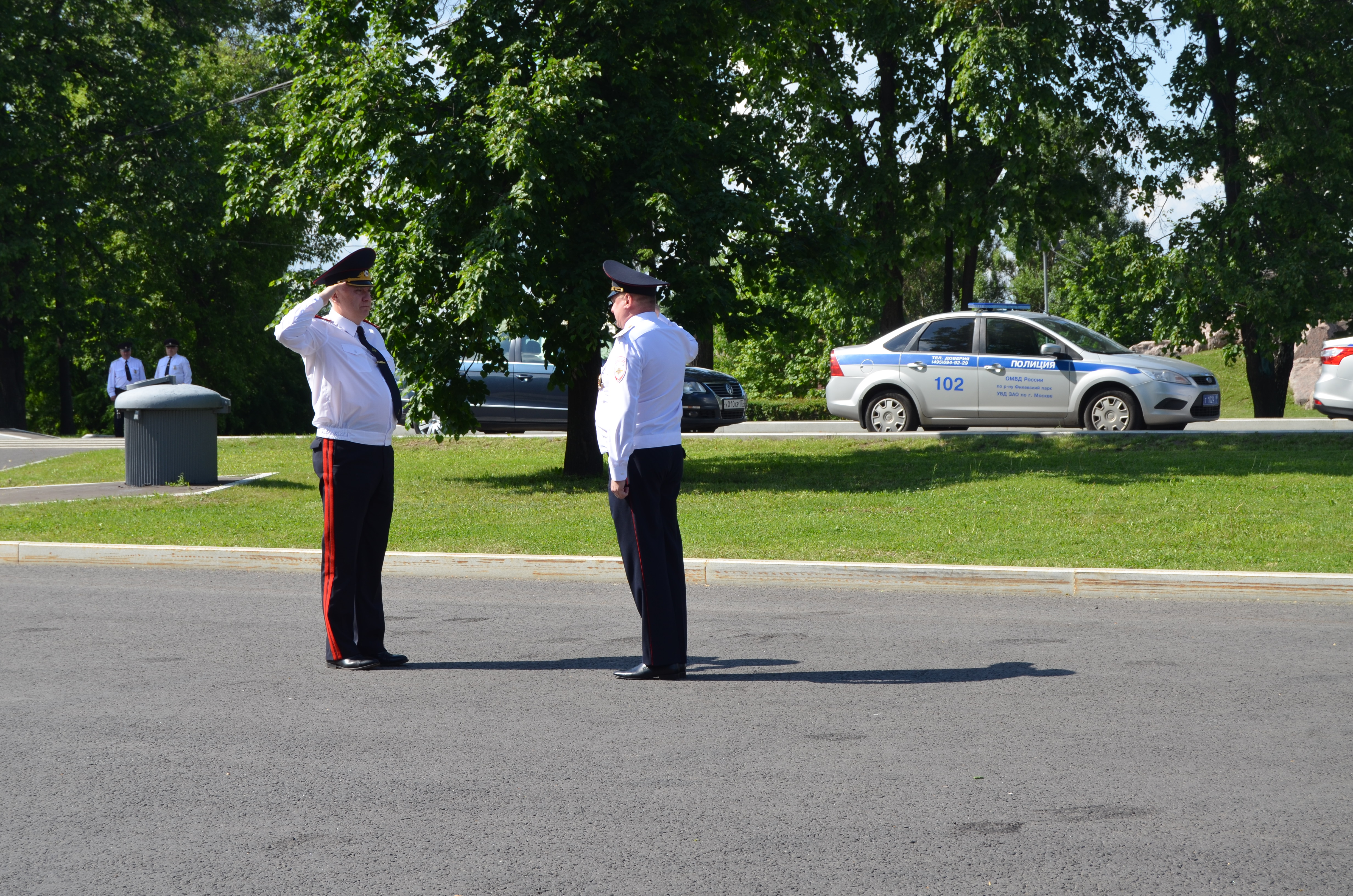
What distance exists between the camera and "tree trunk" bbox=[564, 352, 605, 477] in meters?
15.0

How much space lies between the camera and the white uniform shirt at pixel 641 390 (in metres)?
5.86

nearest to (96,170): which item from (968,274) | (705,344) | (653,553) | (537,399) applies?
(537,399)

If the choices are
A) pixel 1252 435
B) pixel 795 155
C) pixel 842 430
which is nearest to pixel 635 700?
pixel 1252 435

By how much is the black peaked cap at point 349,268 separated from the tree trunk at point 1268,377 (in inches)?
910

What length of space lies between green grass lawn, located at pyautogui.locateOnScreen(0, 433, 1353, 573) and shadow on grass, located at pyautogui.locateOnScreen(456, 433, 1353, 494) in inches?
1.6

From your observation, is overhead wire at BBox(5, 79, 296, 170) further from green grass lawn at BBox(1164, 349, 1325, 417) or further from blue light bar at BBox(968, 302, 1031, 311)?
green grass lawn at BBox(1164, 349, 1325, 417)

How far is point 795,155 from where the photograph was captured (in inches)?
997

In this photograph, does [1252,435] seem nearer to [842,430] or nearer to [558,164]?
[842,430]

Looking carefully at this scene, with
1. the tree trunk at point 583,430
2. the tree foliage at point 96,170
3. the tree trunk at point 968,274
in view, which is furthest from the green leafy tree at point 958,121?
the tree foliage at point 96,170

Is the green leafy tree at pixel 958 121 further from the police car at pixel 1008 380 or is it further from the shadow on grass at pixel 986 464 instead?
the shadow on grass at pixel 986 464

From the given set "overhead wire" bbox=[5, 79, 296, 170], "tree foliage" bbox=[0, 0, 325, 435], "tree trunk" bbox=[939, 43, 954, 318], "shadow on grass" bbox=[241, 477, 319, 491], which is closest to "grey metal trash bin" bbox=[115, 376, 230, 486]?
"shadow on grass" bbox=[241, 477, 319, 491]

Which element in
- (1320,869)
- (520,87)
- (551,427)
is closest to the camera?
(1320,869)

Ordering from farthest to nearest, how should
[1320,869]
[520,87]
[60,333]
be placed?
1. [60,333]
2. [520,87]
3. [1320,869]

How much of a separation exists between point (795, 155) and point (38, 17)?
1736cm
